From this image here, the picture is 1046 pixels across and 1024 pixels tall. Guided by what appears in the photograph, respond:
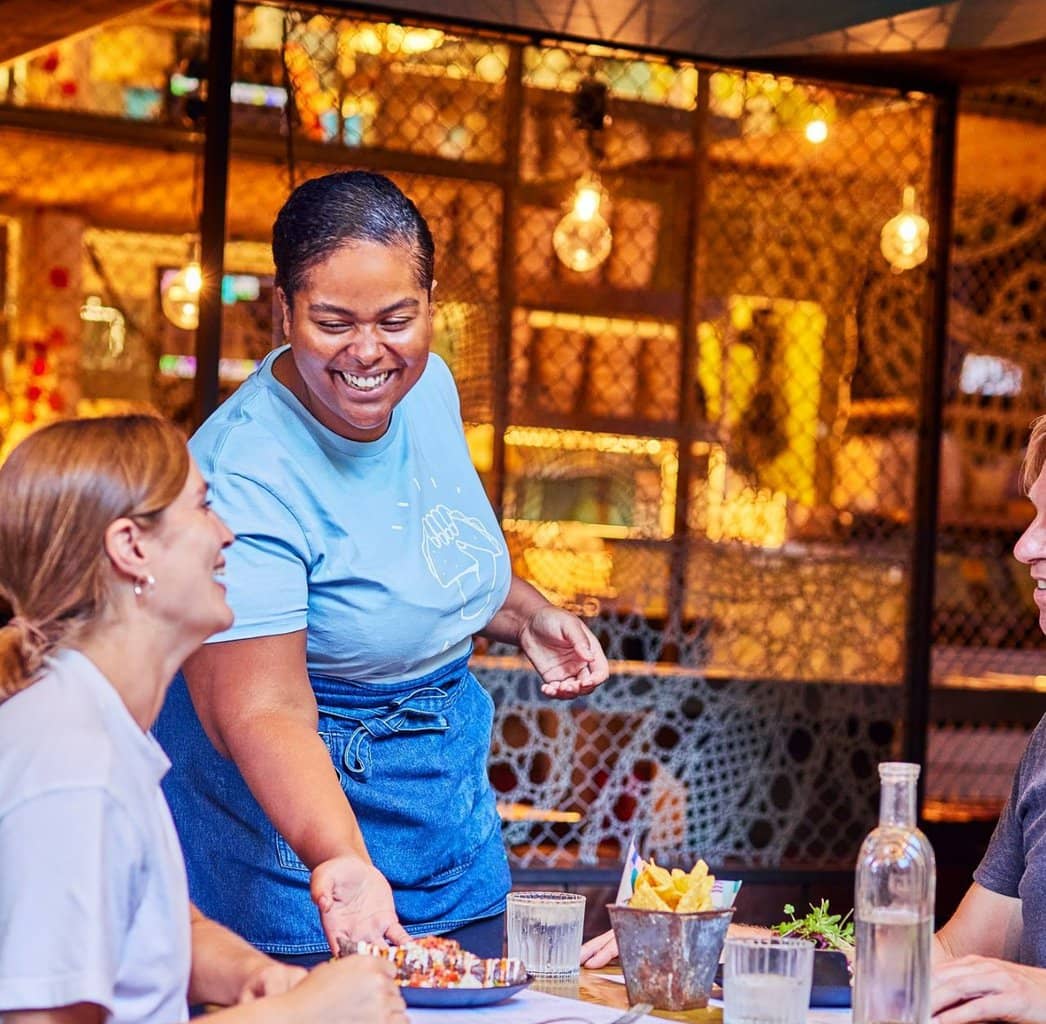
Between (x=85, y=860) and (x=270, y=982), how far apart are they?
0.29m

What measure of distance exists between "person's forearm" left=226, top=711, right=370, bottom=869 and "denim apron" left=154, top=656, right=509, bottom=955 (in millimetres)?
154

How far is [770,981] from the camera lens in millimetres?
1601

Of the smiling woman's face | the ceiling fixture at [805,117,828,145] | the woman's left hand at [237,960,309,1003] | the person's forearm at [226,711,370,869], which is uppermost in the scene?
the ceiling fixture at [805,117,828,145]

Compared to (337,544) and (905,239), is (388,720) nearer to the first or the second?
(337,544)

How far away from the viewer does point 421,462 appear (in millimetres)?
2262

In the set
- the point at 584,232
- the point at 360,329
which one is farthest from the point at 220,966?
the point at 584,232

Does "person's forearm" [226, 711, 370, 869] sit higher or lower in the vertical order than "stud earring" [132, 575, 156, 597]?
lower

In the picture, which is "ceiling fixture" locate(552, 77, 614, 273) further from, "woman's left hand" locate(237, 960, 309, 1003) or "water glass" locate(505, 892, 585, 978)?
"woman's left hand" locate(237, 960, 309, 1003)

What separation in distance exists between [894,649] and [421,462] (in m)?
3.14

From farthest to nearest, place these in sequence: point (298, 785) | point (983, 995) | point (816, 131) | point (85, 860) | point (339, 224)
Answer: point (816, 131) → point (339, 224) → point (298, 785) → point (983, 995) → point (85, 860)

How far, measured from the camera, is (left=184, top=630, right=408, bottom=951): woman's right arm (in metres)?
1.75

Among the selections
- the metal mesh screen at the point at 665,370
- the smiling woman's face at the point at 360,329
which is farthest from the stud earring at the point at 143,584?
the metal mesh screen at the point at 665,370

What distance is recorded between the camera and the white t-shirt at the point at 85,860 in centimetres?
132

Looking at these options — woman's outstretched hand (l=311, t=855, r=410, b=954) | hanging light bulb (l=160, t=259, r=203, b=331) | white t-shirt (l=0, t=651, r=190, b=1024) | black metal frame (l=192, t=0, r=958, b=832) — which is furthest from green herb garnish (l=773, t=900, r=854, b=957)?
hanging light bulb (l=160, t=259, r=203, b=331)
